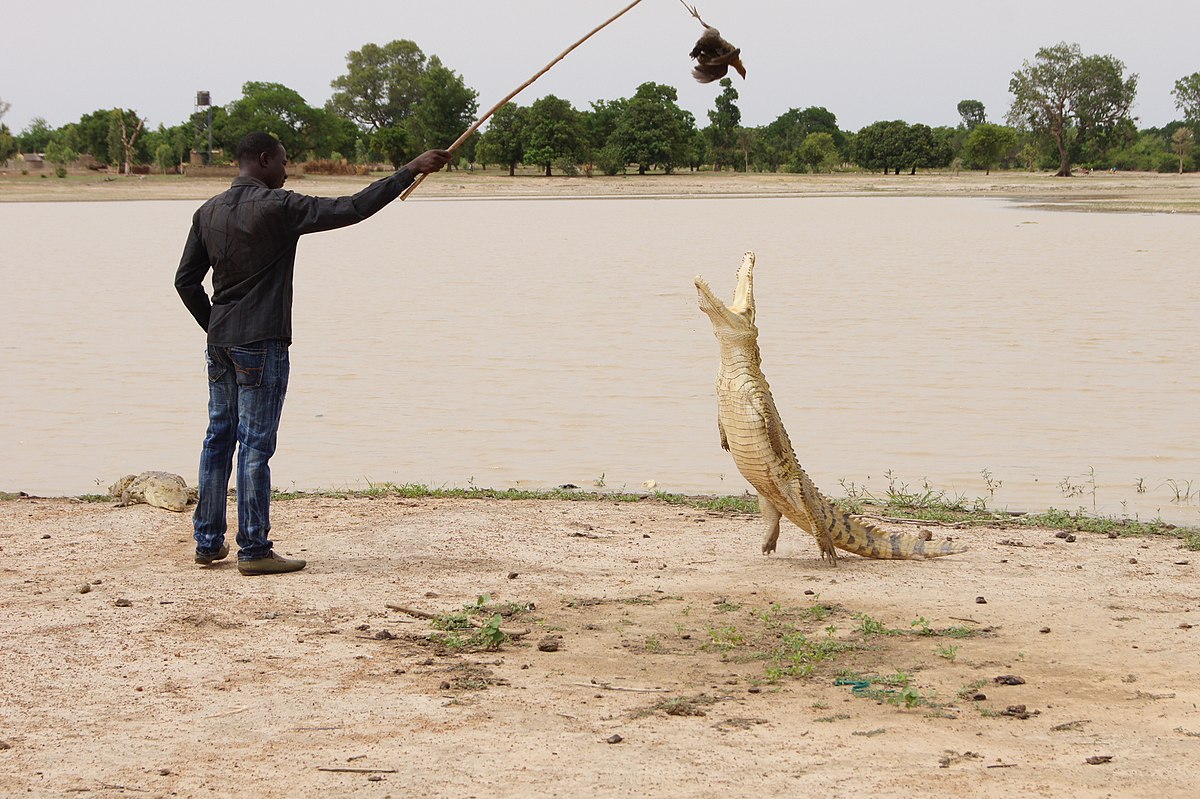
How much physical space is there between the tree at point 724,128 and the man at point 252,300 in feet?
257

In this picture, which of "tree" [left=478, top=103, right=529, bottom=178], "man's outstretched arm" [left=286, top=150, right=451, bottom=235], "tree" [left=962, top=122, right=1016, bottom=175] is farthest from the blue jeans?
"tree" [left=962, top=122, right=1016, bottom=175]

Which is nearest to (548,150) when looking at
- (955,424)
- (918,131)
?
(918,131)

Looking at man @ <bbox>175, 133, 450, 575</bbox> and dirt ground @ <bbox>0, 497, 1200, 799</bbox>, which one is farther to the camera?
man @ <bbox>175, 133, 450, 575</bbox>

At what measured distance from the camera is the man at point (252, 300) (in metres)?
5.51

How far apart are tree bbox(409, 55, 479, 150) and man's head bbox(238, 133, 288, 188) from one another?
80266 millimetres

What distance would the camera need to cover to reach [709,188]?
208 ft

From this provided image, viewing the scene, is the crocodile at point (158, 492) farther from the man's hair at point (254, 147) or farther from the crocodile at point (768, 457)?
the crocodile at point (768, 457)

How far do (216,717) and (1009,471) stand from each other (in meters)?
Result: 6.37

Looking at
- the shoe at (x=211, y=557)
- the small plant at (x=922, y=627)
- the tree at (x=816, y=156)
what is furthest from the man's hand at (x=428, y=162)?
the tree at (x=816, y=156)

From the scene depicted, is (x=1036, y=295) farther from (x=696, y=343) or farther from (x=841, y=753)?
(x=841, y=753)

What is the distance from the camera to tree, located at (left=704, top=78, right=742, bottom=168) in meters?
81.3

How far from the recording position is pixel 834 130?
381 feet

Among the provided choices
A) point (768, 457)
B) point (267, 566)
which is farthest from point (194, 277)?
point (768, 457)

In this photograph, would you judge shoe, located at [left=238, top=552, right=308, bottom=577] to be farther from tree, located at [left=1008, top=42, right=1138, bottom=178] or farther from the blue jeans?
tree, located at [left=1008, top=42, right=1138, bottom=178]
